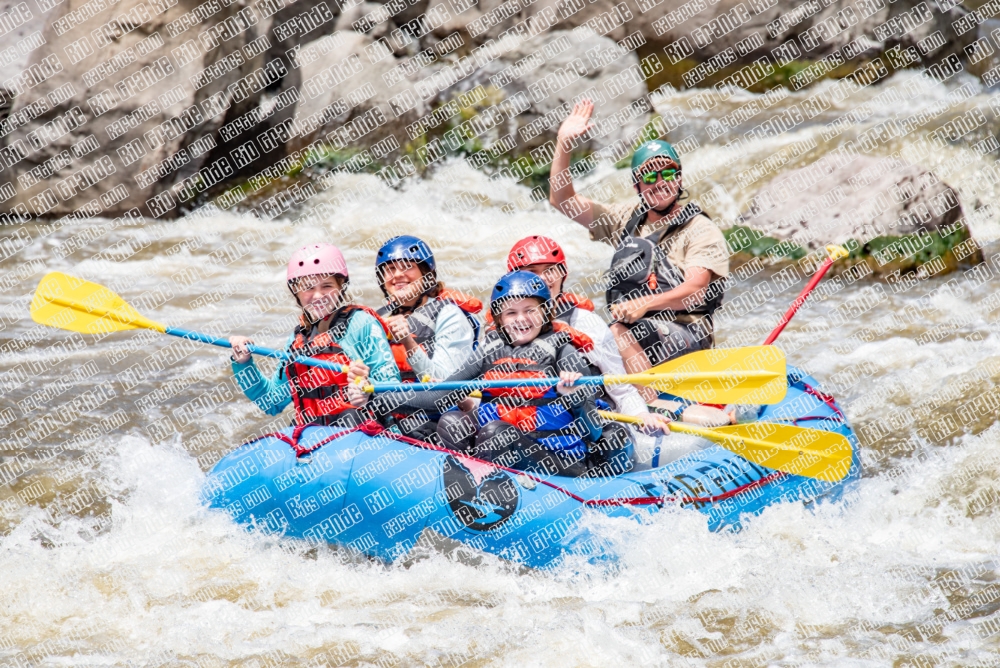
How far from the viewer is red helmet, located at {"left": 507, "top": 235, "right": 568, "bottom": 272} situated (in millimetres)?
4828

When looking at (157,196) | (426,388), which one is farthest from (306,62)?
(426,388)

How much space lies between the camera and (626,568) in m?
4.38

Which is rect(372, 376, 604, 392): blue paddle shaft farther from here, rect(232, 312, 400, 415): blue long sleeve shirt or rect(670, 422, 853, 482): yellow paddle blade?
rect(670, 422, 853, 482): yellow paddle blade

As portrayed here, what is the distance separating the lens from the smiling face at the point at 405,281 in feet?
16.1

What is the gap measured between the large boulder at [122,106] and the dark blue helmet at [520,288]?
23.9 ft

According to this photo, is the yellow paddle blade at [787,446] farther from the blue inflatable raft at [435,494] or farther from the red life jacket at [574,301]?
the red life jacket at [574,301]

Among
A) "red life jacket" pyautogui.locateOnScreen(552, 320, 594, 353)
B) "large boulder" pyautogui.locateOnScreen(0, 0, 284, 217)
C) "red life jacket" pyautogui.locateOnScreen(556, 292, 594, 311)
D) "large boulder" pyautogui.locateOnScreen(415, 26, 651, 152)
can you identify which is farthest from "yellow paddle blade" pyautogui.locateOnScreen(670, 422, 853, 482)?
"large boulder" pyautogui.locateOnScreen(0, 0, 284, 217)

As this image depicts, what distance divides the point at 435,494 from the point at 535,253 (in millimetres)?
1210

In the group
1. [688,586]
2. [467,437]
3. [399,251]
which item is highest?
[399,251]

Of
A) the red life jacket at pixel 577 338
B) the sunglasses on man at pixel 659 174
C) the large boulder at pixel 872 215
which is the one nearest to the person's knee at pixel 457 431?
the red life jacket at pixel 577 338

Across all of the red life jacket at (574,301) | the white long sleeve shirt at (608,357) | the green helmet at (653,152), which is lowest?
the white long sleeve shirt at (608,357)

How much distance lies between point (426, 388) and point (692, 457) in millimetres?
1229

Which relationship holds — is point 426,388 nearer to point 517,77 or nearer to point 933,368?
point 933,368

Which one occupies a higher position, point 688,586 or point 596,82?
point 596,82
